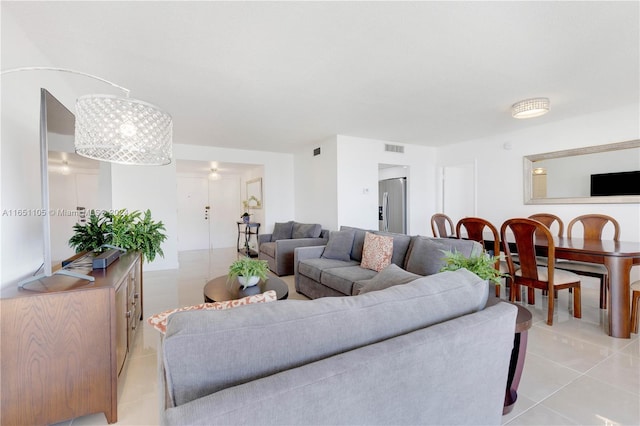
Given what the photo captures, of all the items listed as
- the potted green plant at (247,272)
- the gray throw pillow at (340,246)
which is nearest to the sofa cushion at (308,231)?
the gray throw pillow at (340,246)

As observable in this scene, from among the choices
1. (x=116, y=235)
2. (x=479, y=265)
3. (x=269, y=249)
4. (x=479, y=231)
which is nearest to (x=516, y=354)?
(x=479, y=265)

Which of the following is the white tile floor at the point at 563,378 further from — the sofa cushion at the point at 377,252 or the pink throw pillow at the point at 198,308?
the sofa cushion at the point at 377,252

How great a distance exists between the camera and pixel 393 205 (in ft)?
21.1

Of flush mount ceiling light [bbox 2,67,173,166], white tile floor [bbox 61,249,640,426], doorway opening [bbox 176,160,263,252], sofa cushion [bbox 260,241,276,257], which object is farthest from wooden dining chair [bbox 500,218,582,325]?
doorway opening [bbox 176,160,263,252]

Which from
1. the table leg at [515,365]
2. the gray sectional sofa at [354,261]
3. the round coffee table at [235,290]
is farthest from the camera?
the gray sectional sofa at [354,261]

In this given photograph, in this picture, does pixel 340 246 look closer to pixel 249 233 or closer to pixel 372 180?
pixel 372 180

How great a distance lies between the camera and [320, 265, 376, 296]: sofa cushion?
2.77 m

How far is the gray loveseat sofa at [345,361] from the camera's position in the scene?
685mm

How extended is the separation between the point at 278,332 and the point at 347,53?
220 cm

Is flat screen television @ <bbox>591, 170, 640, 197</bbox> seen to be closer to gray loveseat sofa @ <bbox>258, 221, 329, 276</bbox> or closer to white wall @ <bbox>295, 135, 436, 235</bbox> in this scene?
white wall @ <bbox>295, 135, 436, 235</bbox>

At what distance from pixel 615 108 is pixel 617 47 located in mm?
1997

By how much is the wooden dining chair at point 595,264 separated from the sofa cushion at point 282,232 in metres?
4.26

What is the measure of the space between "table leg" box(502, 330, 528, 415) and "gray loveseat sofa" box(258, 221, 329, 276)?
3343 mm

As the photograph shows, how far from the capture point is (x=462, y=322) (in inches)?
39.9
